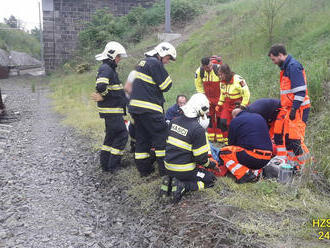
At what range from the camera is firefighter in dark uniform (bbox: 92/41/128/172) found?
487 cm

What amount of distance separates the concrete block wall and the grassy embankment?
3235 millimetres

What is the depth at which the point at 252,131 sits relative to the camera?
4.08 metres

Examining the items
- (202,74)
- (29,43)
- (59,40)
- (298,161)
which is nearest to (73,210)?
(298,161)

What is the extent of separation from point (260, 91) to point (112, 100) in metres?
3.50

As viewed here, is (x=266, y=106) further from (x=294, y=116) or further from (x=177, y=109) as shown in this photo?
(x=177, y=109)

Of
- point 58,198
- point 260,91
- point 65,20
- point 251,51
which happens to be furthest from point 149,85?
point 65,20

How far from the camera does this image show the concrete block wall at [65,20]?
19.7 m

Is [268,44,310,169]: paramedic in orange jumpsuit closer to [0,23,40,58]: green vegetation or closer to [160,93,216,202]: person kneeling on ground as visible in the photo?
[160,93,216,202]: person kneeling on ground

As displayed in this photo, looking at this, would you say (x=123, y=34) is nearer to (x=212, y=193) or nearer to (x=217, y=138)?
(x=217, y=138)

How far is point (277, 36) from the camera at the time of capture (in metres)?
9.55

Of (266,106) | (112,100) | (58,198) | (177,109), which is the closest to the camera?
(58,198)

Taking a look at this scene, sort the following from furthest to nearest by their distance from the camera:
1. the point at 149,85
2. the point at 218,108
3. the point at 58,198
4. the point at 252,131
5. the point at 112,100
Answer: the point at 218,108 < the point at 112,100 < the point at 58,198 < the point at 149,85 < the point at 252,131

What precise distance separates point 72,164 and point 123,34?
14.0 m

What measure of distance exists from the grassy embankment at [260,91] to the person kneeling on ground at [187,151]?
257 millimetres
